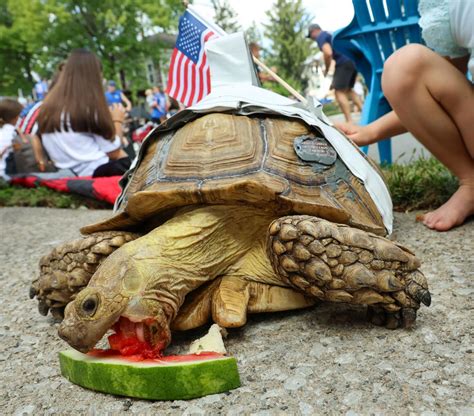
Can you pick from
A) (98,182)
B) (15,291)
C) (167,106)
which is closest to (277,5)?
(167,106)

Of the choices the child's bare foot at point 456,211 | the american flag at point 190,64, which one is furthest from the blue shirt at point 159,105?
the child's bare foot at point 456,211

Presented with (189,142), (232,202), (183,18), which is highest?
(183,18)

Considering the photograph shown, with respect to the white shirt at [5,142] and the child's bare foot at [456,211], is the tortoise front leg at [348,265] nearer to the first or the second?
the child's bare foot at [456,211]

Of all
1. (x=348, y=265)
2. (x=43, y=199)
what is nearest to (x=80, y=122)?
(x=43, y=199)

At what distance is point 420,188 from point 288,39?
36.4m

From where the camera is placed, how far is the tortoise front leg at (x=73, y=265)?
1861 millimetres

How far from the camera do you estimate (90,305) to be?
1.39m

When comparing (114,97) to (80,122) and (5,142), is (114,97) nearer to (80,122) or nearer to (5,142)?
(5,142)

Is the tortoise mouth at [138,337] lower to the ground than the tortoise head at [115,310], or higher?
lower

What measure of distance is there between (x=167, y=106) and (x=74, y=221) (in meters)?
12.2

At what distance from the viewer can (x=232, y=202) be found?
70.0 inches

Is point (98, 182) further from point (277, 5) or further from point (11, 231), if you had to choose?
point (277, 5)

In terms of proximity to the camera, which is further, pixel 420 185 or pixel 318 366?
pixel 420 185

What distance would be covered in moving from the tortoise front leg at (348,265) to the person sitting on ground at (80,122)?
428 cm
